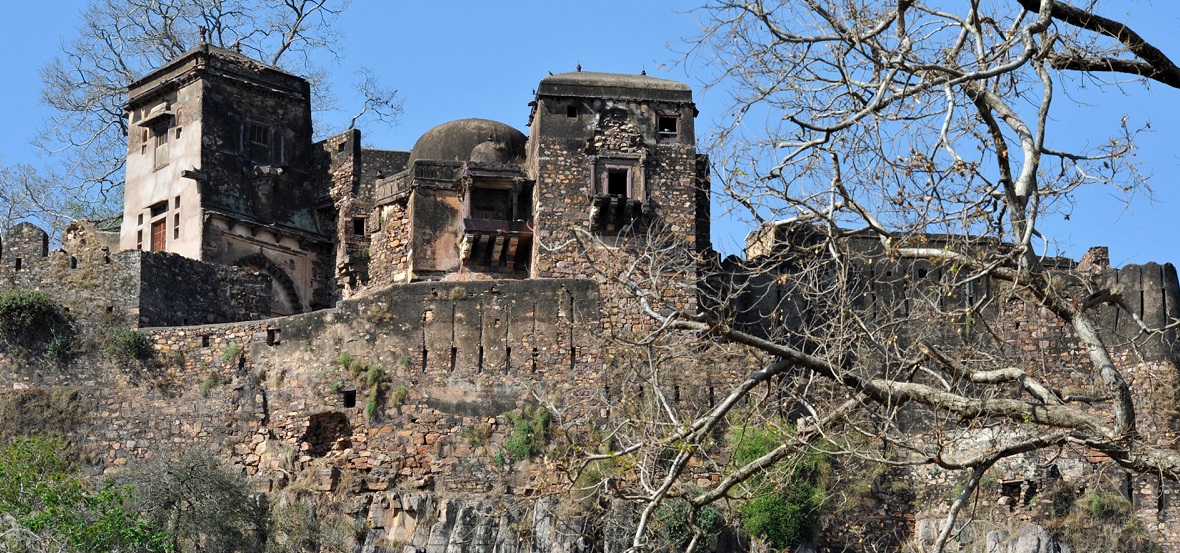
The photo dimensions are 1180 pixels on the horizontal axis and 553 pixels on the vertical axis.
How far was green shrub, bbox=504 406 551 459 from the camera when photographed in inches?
1026

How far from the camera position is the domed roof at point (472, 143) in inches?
1238

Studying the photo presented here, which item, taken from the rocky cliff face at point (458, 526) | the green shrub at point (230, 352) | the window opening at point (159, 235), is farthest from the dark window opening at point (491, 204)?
the rocky cliff face at point (458, 526)

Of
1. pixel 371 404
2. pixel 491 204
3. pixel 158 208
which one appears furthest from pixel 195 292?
pixel 491 204

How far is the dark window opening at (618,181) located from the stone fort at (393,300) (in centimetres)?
7

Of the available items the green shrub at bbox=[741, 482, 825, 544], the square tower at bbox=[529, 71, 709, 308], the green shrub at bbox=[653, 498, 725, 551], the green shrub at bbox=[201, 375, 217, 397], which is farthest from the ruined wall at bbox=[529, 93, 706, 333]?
Answer: the green shrub at bbox=[201, 375, 217, 397]

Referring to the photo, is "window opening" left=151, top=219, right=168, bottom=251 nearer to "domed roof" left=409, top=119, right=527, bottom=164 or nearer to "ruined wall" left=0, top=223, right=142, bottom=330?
"ruined wall" left=0, top=223, right=142, bottom=330

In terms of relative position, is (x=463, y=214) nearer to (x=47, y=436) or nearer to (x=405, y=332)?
(x=405, y=332)

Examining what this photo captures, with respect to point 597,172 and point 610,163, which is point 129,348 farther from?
point 610,163

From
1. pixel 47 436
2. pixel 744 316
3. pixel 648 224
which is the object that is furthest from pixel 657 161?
pixel 47 436

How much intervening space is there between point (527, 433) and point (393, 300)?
3109mm

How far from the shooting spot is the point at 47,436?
88.3 feet

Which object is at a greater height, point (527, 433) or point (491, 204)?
point (491, 204)

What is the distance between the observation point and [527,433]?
26172mm

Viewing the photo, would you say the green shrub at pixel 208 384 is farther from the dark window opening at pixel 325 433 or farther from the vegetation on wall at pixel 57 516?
the vegetation on wall at pixel 57 516
